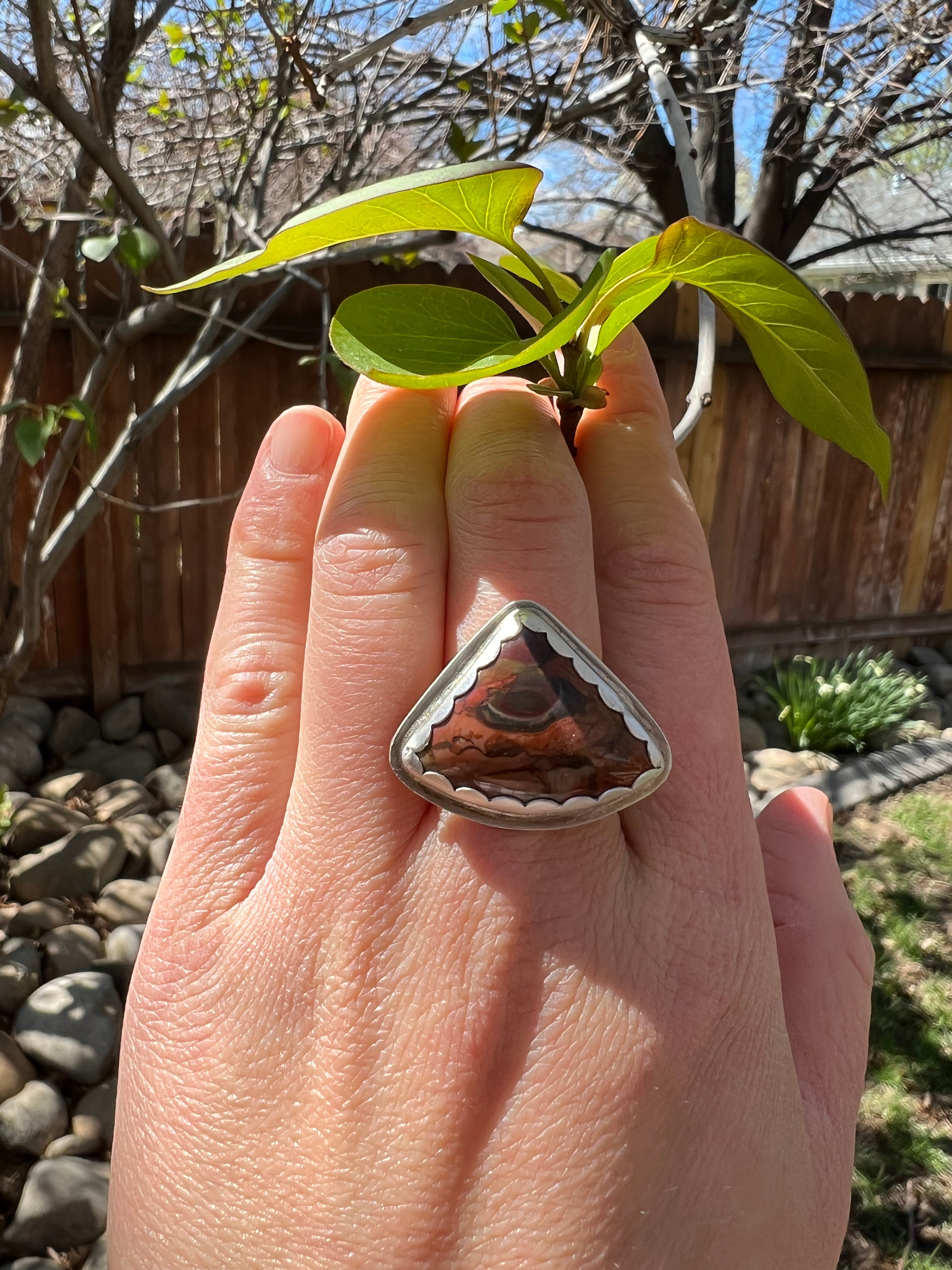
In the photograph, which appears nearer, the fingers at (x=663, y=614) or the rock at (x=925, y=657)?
the fingers at (x=663, y=614)

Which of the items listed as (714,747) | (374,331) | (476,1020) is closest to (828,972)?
(714,747)

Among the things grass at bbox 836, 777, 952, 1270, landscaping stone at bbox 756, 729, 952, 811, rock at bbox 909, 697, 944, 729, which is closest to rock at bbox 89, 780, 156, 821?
landscaping stone at bbox 756, 729, 952, 811

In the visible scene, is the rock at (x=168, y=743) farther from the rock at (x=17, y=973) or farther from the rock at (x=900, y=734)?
the rock at (x=900, y=734)

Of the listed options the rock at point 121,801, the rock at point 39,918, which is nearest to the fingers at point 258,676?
the rock at point 39,918

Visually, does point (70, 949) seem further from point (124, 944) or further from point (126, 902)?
point (126, 902)

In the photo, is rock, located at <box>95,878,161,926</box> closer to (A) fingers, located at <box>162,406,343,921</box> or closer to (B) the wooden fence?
(B) the wooden fence

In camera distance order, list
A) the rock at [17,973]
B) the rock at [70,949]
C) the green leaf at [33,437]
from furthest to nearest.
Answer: the rock at [70,949] → the rock at [17,973] → the green leaf at [33,437]

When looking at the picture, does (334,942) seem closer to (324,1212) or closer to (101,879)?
(324,1212)
